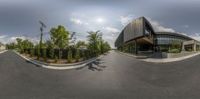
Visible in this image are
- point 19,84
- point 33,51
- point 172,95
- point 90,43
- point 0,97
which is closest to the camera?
point 0,97

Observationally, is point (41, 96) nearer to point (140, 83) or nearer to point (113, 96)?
point (113, 96)

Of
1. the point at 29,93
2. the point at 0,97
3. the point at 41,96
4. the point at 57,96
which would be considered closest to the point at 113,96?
the point at 57,96

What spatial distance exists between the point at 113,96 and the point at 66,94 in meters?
2.19

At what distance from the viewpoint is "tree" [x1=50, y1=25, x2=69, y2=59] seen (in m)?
38.2

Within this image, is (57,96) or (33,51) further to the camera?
(33,51)

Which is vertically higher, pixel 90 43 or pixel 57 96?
pixel 90 43

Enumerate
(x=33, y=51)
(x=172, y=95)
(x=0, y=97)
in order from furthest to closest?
(x=33, y=51), (x=172, y=95), (x=0, y=97)

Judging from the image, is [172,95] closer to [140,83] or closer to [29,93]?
[140,83]

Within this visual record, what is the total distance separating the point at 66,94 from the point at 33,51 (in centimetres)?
3173

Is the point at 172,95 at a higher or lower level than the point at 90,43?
lower

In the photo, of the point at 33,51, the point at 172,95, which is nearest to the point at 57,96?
the point at 172,95

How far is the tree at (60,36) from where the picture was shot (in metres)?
38.2

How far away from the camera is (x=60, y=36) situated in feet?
125

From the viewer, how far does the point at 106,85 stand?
38.5 feet
